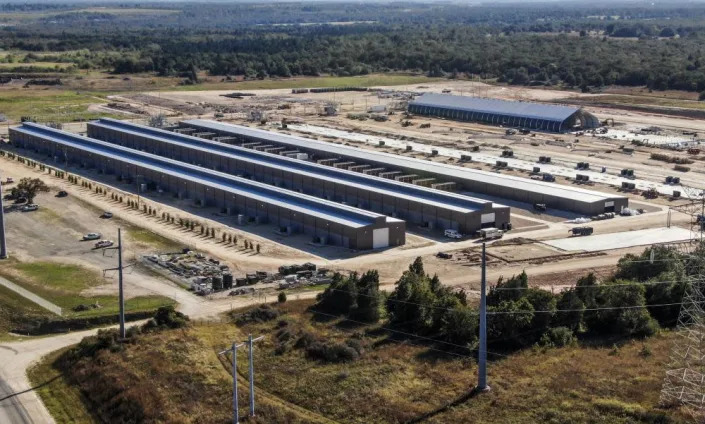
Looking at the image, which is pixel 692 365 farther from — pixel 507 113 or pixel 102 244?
pixel 507 113

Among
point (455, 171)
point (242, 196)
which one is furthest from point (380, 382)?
point (455, 171)

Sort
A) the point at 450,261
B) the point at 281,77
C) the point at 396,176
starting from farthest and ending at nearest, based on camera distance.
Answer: the point at 281,77
the point at 396,176
the point at 450,261

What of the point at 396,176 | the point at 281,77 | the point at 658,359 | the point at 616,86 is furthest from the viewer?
the point at 281,77

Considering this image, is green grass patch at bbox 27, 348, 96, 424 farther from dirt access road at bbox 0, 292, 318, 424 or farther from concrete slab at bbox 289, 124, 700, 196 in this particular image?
concrete slab at bbox 289, 124, 700, 196

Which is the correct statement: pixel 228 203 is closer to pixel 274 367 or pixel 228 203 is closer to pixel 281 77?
pixel 274 367

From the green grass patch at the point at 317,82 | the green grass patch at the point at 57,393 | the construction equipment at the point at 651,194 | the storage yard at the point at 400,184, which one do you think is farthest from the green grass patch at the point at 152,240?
the green grass patch at the point at 317,82

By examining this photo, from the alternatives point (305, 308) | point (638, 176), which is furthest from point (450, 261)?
point (638, 176)

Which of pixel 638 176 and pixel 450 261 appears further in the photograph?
pixel 638 176
